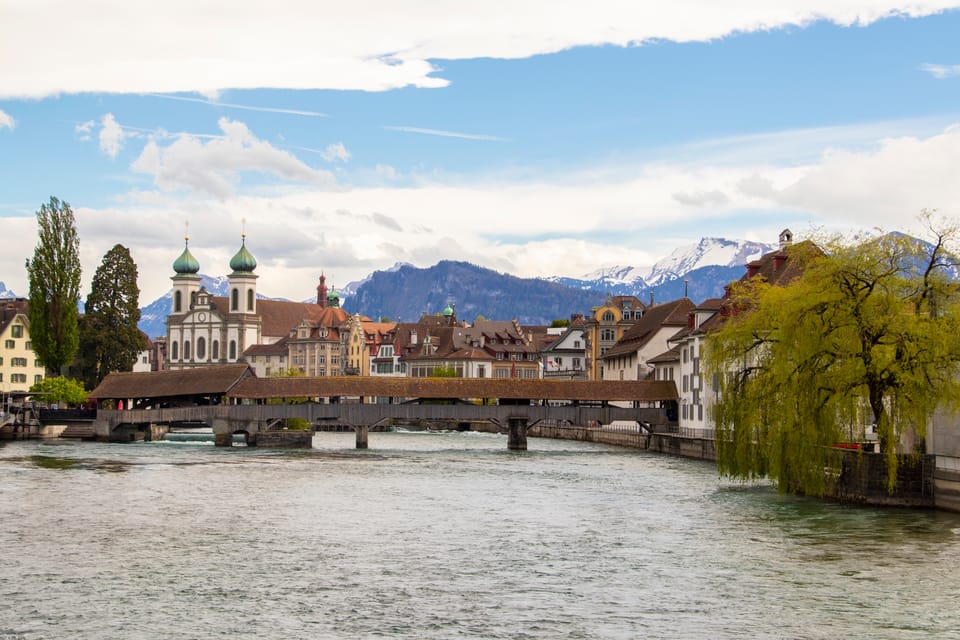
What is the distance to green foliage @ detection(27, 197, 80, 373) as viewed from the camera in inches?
3605

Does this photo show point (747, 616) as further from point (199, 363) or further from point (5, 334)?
point (199, 363)

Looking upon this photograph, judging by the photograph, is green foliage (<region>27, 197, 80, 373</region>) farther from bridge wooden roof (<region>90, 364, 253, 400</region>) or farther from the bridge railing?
the bridge railing

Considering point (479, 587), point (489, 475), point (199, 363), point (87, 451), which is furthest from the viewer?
point (199, 363)

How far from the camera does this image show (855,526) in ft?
112

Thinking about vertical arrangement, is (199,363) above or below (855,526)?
above

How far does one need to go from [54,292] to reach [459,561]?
69689mm

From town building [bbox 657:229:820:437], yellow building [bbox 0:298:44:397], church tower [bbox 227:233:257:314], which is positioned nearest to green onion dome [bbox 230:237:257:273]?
church tower [bbox 227:233:257:314]

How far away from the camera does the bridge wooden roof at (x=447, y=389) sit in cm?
7538

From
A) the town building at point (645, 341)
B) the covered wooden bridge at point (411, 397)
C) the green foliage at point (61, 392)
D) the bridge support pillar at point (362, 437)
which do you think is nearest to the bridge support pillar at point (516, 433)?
the covered wooden bridge at point (411, 397)

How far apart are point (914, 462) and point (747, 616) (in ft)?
54.0

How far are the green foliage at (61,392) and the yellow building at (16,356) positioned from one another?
20.5m

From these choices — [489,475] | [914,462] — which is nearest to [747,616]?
[914,462]

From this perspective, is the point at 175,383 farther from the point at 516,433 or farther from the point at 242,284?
the point at 242,284

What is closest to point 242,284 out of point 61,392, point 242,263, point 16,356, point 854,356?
point 242,263
